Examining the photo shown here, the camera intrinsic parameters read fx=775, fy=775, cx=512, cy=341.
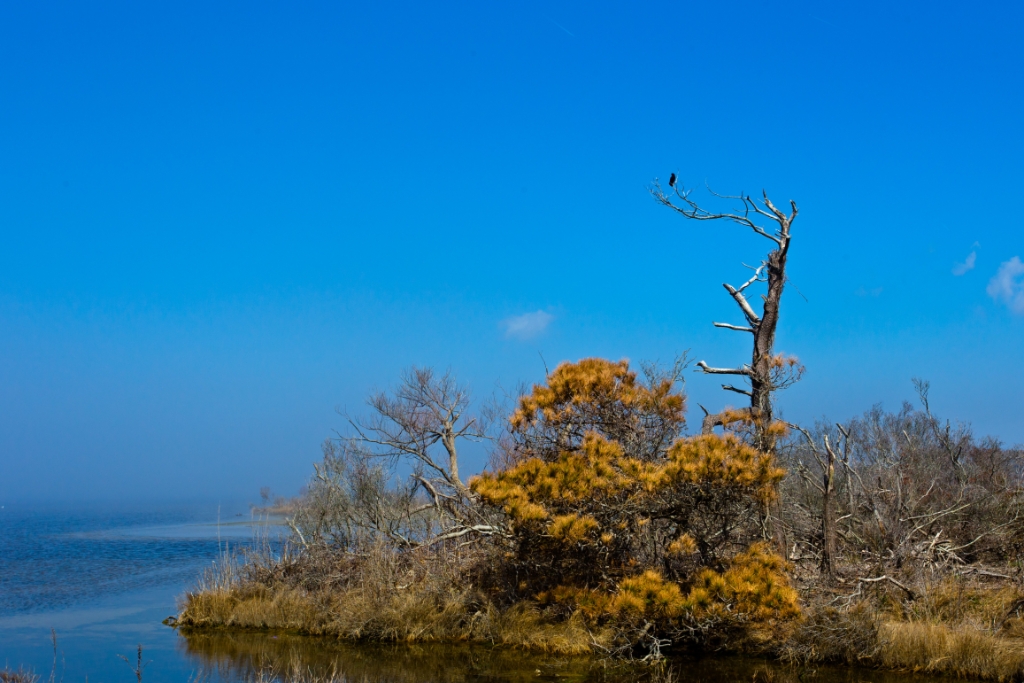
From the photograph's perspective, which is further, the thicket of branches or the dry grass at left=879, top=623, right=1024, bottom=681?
the thicket of branches

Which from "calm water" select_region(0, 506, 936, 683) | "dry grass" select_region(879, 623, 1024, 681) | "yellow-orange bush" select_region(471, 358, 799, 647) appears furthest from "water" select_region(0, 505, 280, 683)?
"dry grass" select_region(879, 623, 1024, 681)

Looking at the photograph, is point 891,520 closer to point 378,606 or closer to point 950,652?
point 950,652

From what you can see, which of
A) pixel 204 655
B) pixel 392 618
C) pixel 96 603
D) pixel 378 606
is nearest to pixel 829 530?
pixel 392 618

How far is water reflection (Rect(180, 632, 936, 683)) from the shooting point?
1113 centimetres

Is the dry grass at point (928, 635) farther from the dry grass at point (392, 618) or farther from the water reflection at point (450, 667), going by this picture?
the dry grass at point (392, 618)

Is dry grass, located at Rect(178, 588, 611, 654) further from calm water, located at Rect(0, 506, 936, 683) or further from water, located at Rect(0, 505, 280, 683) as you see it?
water, located at Rect(0, 505, 280, 683)

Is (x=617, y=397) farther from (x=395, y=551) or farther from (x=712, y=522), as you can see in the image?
(x=395, y=551)

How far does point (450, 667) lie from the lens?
1227 cm

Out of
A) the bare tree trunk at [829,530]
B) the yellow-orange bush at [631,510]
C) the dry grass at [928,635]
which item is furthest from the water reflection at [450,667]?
the bare tree trunk at [829,530]

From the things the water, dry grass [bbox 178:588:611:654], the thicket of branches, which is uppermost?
the thicket of branches

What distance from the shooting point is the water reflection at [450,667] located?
11.1m

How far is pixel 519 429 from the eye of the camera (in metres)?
13.2

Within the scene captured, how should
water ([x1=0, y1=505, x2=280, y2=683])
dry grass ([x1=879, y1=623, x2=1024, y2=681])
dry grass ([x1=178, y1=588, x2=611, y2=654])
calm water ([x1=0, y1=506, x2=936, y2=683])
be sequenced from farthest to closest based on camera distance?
1. water ([x1=0, y1=505, x2=280, y2=683])
2. dry grass ([x1=178, y1=588, x2=611, y2=654])
3. calm water ([x1=0, y1=506, x2=936, y2=683])
4. dry grass ([x1=879, y1=623, x2=1024, y2=681])

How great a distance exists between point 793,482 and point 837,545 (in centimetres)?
153
